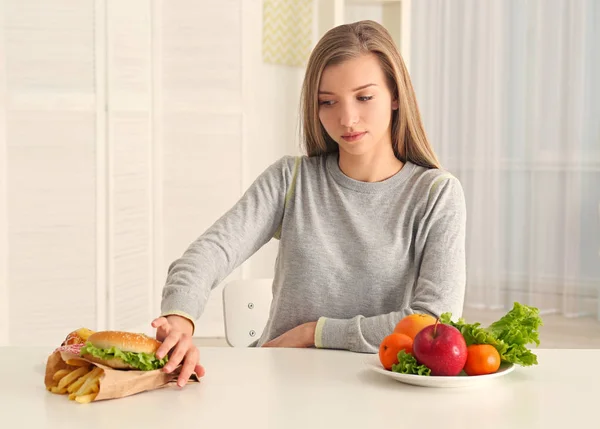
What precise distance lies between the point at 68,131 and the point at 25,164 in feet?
0.85

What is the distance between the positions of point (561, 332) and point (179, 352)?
4.15 meters

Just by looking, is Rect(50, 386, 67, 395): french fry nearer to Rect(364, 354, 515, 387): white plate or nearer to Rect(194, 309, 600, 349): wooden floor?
Rect(364, 354, 515, 387): white plate

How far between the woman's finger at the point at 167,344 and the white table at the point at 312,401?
6 centimetres

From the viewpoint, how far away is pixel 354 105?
6.29 ft

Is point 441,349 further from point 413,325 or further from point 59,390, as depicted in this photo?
point 59,390

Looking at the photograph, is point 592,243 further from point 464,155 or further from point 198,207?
point 198,207

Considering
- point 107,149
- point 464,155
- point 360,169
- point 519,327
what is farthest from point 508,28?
point 519,327

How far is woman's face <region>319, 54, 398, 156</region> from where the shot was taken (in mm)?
1913

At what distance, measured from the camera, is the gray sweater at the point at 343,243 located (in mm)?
1867

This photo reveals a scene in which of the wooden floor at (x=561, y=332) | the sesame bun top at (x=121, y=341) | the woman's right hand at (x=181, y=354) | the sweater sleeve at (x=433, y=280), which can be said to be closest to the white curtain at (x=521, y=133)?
the wooden floor at (x=561, y=332)

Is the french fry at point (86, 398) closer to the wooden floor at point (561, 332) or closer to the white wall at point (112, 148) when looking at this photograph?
the white wall at point (112, 148)

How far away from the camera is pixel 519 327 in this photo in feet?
4.81

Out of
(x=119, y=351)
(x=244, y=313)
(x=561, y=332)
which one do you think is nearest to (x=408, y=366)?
(x=119, y=351)

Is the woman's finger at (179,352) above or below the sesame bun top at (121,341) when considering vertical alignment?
below
